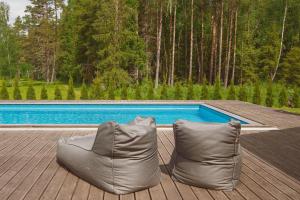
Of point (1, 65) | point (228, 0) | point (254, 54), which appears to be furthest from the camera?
point (1, 65)

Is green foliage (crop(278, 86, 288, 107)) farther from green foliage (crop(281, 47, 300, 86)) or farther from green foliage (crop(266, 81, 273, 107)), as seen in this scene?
green foliage (crop(281, 47, 300, 86))

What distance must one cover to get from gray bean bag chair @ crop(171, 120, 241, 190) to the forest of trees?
48.3 feet

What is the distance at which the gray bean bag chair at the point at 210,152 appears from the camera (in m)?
3.23

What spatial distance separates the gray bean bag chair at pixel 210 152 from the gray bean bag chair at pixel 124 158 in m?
0.33

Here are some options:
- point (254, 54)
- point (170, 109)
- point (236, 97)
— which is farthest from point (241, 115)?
point (254, 54)

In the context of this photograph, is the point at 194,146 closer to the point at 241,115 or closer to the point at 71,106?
the point at 241,115

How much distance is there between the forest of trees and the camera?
20.0 meters

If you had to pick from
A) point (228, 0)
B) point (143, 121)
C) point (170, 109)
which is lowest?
point (170, 109)

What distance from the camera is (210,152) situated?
10.7 ft

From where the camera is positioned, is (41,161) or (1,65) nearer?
(41,161)

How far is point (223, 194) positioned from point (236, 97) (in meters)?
11.9

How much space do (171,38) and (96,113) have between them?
16755 millimetres

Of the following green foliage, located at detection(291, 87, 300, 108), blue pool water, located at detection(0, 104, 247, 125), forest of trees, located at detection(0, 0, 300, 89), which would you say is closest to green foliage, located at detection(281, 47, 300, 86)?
forest of trees, located at detection(0, 0, 300, 89)

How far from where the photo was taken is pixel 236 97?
14.7m
